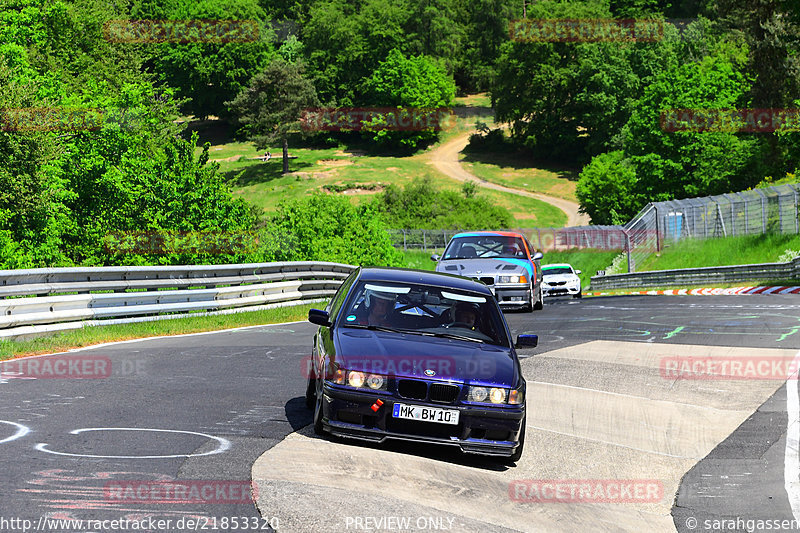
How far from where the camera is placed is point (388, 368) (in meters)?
7.52

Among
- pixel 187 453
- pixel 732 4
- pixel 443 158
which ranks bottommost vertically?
pixel 443 158

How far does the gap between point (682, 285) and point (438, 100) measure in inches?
3343

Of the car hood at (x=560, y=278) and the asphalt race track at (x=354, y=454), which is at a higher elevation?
the asphalt race track at (x=354, y=454)

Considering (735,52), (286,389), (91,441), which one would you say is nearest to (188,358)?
(286,389)

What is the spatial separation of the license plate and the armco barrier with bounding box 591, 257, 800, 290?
30206 millimetres

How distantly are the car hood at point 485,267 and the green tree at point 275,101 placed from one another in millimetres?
88966

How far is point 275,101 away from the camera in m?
110

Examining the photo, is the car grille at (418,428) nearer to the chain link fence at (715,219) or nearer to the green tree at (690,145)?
the chain link fence at (715,219)

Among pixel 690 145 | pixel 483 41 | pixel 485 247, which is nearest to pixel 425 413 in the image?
pixel 485 247

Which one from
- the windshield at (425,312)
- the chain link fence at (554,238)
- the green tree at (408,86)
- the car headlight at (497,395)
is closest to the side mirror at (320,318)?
the windshield at (425,312)

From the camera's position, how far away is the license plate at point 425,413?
24.3 feet

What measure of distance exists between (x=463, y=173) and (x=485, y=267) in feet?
271

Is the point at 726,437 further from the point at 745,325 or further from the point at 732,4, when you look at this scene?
the point at 732,4

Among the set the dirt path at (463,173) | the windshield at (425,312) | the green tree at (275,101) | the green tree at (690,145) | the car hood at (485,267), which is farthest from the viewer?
the green tree at (275,101)
